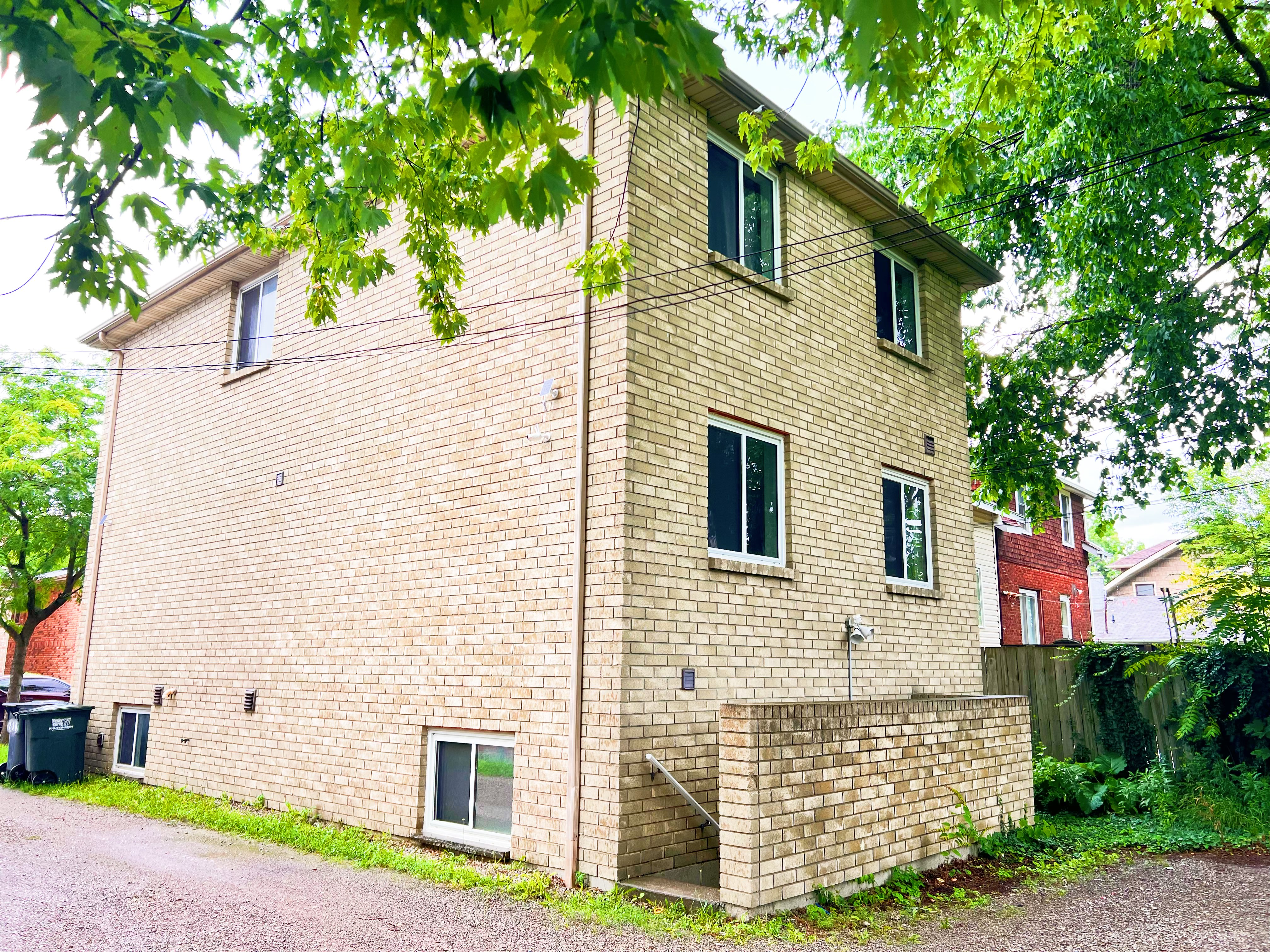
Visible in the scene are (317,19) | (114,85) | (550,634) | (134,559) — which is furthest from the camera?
(134,559)

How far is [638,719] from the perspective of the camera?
711 cm

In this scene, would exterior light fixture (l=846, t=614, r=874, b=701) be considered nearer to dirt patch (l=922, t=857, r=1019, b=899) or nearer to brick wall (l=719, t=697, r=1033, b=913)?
brick wall (l=719, t=697, r=1033, b=913)

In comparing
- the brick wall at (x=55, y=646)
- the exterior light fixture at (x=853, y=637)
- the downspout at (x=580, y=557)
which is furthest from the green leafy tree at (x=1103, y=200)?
the brick wall at (x=55, y=646)

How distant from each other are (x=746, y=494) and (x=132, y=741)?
9354 millimetres

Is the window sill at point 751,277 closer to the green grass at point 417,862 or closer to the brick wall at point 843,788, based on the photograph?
the brick wall at point 843,788

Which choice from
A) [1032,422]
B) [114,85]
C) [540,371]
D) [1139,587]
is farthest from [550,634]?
[1139,587]

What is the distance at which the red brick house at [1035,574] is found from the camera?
78.3ft

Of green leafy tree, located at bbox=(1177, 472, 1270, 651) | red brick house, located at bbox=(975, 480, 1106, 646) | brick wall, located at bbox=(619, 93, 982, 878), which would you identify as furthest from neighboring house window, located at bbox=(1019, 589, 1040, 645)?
brick wall, located at bbox=(619, 93, 982, 878)

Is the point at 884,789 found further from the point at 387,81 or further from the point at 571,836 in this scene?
the point at 387,81

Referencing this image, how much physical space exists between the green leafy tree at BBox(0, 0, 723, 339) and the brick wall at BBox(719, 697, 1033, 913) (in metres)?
3.57

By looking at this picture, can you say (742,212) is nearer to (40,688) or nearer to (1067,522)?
(1067,522)

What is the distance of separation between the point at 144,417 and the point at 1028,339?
1447cm

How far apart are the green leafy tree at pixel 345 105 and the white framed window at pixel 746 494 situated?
2.49m

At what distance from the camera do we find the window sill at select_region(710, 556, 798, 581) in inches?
317
